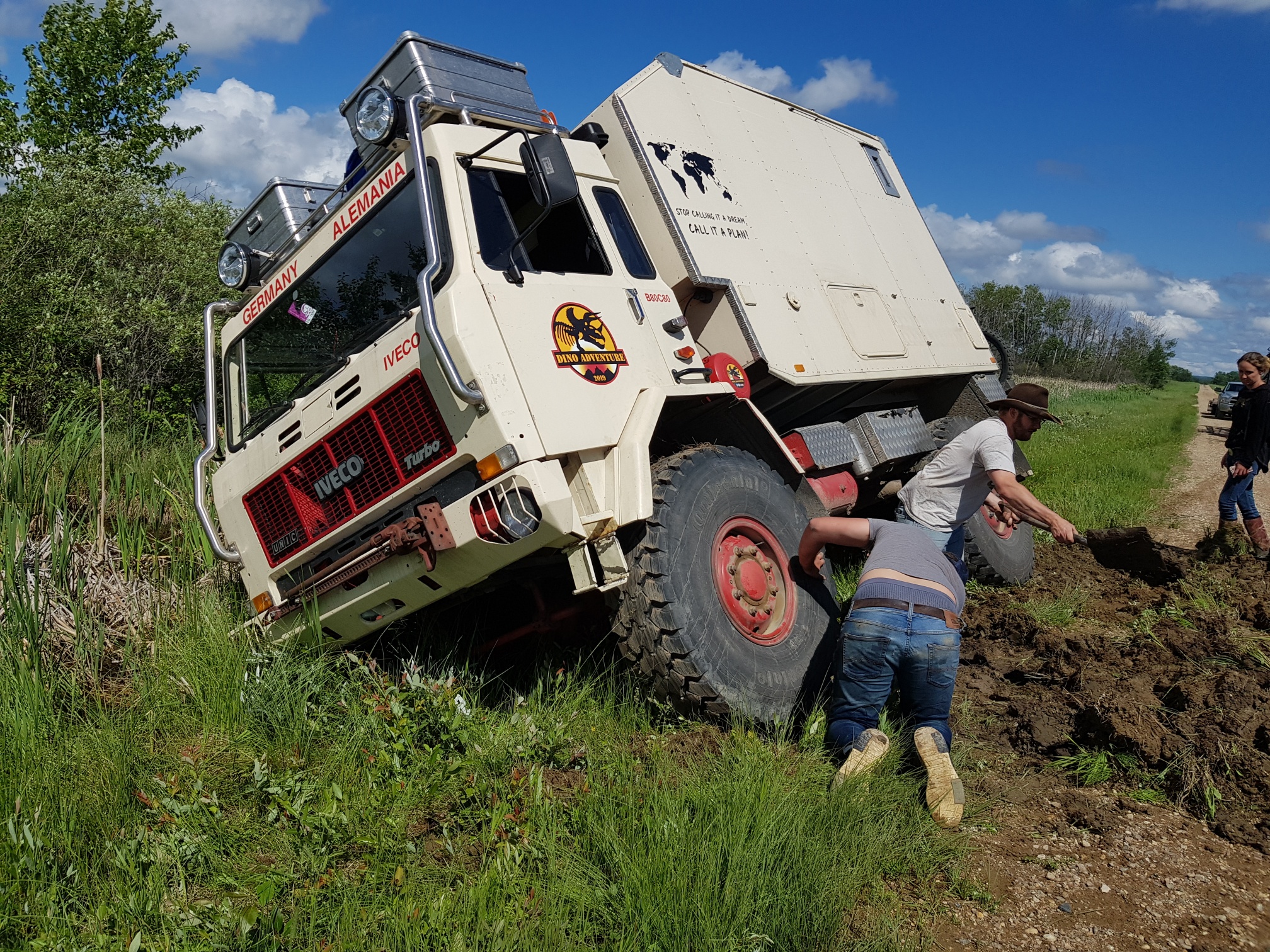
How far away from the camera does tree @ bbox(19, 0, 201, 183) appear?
629 inches

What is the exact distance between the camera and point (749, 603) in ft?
14.5

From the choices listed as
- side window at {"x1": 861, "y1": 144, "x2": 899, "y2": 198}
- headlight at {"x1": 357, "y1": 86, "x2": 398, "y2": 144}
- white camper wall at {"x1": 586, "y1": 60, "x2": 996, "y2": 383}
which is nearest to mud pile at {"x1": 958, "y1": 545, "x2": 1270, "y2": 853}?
A: white camper wall at {"x1": 586, "y1": 60, "x2": 996, "y2": 383}

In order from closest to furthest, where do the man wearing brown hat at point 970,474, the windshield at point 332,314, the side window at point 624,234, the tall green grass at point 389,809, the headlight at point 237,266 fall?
1. the tall green grass at point 389,809
2. the windshield at point 332,314
3. the man wearing brown hat at point 970,474
4. the side window at point 624,234
5. the headlight at point 237,266

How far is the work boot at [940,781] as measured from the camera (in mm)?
3342

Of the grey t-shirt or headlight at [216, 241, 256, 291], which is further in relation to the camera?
headlight at [216, 241, 256, 291]

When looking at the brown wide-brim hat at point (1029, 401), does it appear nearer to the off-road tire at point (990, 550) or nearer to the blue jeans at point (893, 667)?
the off-road tire at point (990, 550)

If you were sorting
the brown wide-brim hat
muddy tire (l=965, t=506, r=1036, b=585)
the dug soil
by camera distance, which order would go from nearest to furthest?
the dug soil < the brown wide-brim hat < muddy tire (l=965, t=506, r=1036, b=585)

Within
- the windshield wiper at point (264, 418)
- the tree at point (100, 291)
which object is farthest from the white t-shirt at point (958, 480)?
the tree at point (100, 291)

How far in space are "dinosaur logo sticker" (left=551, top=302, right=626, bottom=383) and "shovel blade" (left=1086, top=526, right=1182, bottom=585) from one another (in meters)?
4.36

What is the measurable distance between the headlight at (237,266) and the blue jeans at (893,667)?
374cm

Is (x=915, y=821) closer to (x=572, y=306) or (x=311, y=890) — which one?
(x=311, y=890)

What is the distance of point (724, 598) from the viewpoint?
4262 mm

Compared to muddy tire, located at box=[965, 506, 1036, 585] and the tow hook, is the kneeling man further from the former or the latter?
muddy tire, located at box=[965, 506, 1036, 585]

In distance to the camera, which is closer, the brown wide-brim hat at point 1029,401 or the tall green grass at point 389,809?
the tall green grass at point 389,809
